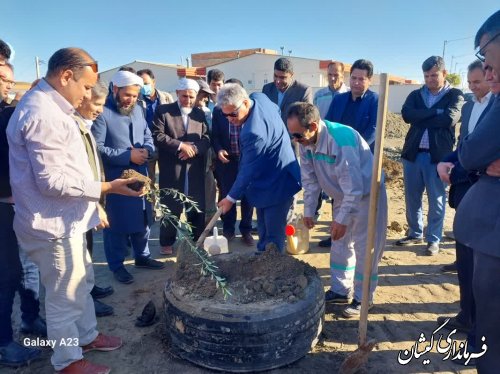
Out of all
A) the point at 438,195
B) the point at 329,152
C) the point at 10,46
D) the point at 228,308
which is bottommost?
the point at 228,308

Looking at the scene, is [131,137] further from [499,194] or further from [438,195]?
[438,195]

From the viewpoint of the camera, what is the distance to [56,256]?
89.5 inches

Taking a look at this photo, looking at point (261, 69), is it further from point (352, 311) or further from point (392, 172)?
point (352, 311)

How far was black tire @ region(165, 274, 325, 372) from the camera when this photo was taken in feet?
7.89

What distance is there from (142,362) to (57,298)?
0.86m

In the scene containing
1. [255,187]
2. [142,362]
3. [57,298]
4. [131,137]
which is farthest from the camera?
[131,137]

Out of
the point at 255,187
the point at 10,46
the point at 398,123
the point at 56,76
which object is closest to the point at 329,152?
the point at 255,187

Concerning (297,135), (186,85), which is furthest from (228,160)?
(297,135)

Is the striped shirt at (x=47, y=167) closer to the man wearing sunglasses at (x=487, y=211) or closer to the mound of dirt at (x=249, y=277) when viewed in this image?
the mound of dirt at (x=249, y=277)

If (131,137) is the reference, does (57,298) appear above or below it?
below

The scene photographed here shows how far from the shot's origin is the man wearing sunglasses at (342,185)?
2895mm

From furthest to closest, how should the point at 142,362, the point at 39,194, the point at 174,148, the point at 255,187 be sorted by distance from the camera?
1. the point at 174,148
2. the point at 255,187
3. the point at 142,362
4. the point at 39,194

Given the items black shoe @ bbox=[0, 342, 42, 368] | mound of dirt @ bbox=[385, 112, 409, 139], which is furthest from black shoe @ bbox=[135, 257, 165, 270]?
mound of dirt @ bbox=[385, 112, 409, 139]

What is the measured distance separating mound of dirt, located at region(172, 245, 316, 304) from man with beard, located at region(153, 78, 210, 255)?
1308mm
